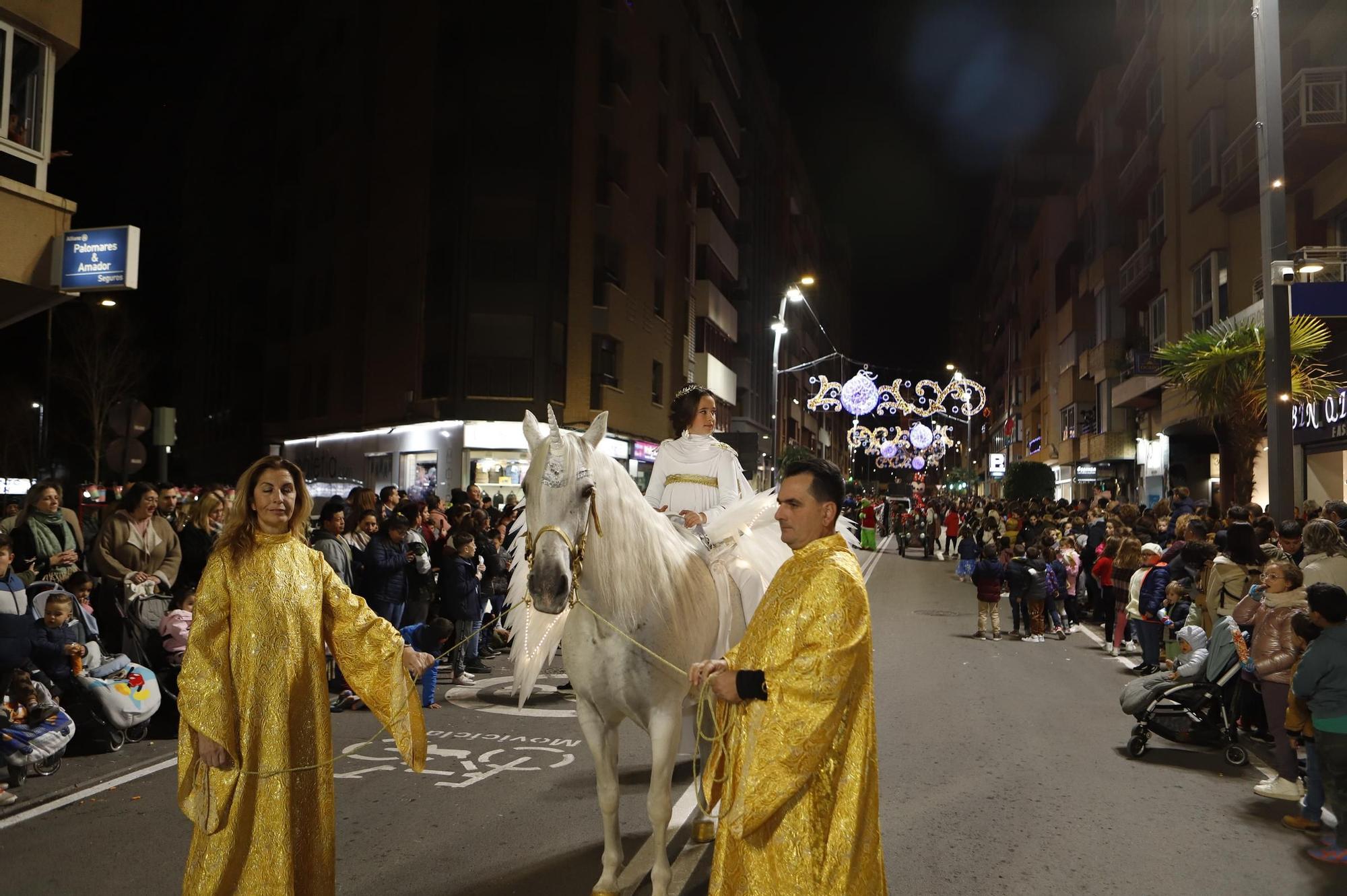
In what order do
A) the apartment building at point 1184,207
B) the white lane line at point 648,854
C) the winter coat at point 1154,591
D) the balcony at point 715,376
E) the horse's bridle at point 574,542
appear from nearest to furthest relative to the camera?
the horse's bridle at point 574,542 < the white lane line at point 648,854 < the winter coat at point 1154,591 < the apartment building at point 1184,207 < the balcony at point 715,376

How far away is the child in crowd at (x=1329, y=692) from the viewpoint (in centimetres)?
561

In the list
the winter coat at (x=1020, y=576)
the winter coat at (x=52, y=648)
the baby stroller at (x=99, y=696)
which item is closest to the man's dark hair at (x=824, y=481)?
the winter coat at (x=52, y=648)

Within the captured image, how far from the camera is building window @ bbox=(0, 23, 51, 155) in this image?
1364 cm

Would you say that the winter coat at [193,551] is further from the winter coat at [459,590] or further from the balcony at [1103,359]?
the balcony at [1103,359]

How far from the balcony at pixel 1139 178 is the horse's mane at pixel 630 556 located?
31788 millimetres

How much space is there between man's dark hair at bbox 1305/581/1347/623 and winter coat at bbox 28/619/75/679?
28.3 feet

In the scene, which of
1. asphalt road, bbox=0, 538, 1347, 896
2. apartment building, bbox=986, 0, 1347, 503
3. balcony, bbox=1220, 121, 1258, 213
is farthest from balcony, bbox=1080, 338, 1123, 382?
asphalt road, bbox=0, 538, 1347, 896

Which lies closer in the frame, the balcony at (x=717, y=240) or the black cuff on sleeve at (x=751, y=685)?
the black cuff on sleeve at (x=751, y=685)

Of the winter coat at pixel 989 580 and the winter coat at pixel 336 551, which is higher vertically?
the winter coat at pixel 336 551

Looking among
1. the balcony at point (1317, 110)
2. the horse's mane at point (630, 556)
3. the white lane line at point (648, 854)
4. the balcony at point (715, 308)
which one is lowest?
the white lane line at point (648, 854)

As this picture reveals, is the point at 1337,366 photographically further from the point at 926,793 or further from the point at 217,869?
the point at 217,869

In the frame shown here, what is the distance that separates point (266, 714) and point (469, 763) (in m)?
3.94

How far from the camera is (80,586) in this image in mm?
7961

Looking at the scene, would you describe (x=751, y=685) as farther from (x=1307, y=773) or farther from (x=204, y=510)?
(x=204, y=510)
